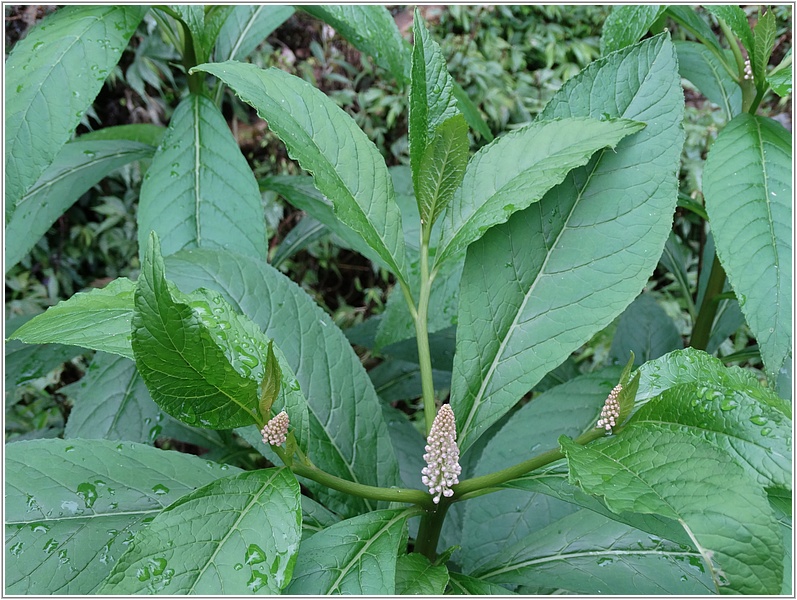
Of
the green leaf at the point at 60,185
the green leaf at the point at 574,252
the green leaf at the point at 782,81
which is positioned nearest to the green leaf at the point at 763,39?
the green leaf at the point at 782,81

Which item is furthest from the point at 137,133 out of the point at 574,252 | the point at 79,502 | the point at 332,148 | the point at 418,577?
the point at 418,577

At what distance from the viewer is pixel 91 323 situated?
722 millimetres


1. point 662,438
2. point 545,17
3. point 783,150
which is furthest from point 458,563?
point 545,17

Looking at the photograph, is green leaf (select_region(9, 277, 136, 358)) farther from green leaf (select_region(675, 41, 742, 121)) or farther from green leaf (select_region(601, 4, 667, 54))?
green leaf (select_region(675, 41, 742, 121))

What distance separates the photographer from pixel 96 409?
1202 millimetres

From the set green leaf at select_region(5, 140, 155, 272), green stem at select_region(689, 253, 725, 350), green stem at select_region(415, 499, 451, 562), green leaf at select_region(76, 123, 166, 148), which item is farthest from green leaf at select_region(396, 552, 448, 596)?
green leaf at select_region(76, 123, 166, 148)

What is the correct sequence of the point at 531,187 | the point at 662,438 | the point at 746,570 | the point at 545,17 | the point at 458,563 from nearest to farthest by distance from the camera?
the point at 746,570, the point at 662,438, the point at 531,187, the point at 458,563, the point at 545,17

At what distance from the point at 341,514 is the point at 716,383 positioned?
1.67 ft

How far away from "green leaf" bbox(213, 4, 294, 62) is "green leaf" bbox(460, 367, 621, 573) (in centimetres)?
100

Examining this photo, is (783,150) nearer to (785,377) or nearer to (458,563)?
(785,377)

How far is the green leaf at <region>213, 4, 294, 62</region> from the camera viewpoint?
1425 millimetres

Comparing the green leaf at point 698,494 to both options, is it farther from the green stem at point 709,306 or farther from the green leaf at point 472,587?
the green stem at point 709,306

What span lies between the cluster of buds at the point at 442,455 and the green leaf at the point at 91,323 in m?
0.34

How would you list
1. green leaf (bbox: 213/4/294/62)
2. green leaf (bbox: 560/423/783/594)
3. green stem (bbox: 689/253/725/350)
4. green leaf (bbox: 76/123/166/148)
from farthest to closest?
green leaf (bbox: 76/123/166/148), green leaf (bbox: 213/4/294/62), green stem (bbox: 689/253/725/350), green leaf (bbox: 560/423/783/594)
